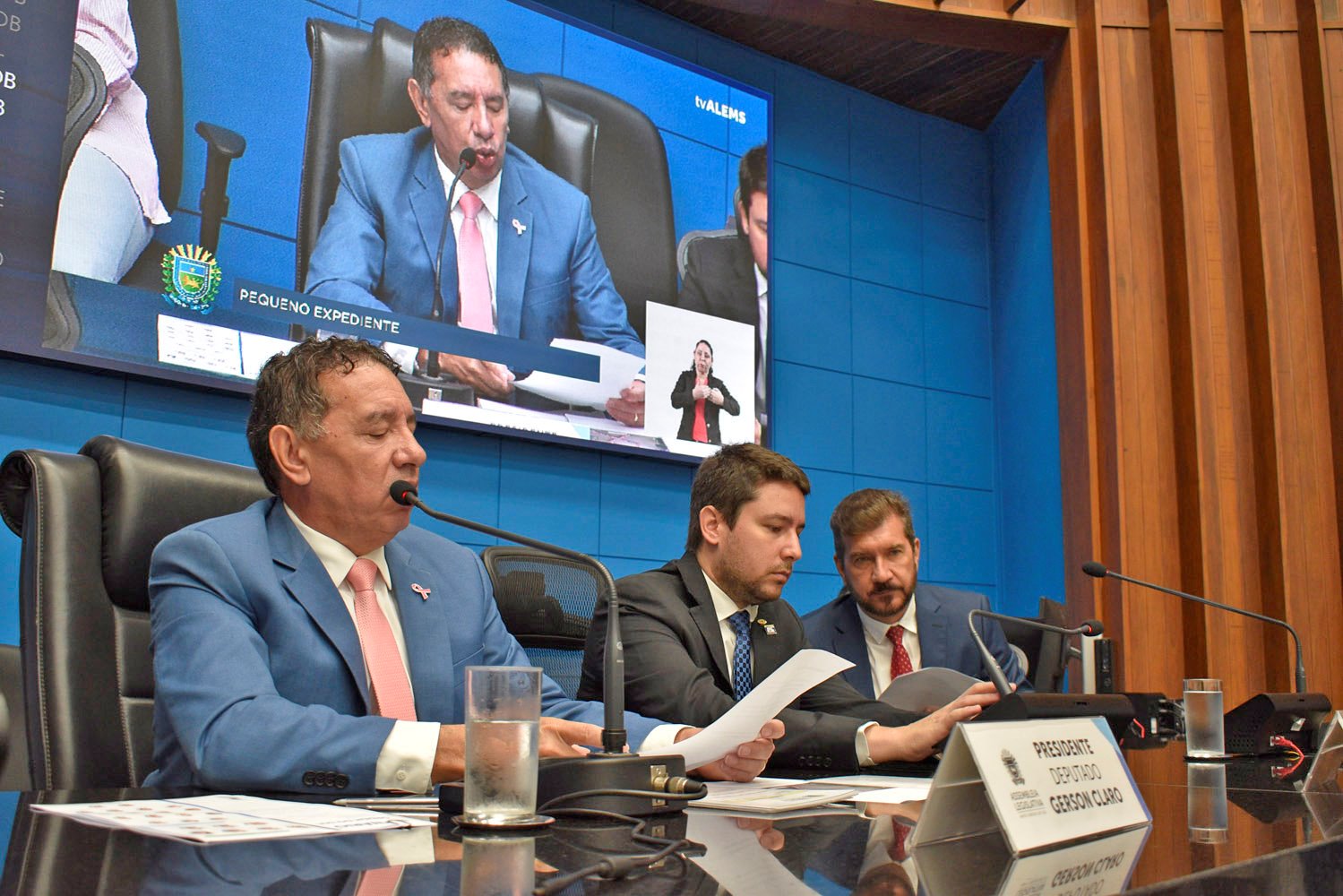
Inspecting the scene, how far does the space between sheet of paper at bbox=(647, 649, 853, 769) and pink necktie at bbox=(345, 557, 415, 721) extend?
0.44 metres

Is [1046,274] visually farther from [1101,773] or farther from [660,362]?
[1101,773]

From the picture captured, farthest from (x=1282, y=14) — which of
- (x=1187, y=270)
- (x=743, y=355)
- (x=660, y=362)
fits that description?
(x=660, y=362)

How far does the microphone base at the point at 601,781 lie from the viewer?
100 centimetres

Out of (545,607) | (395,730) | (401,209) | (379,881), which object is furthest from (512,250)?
(379,881)

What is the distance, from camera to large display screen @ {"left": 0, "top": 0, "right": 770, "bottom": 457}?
2.83 m

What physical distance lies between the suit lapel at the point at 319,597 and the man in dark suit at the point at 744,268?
8.86 ft

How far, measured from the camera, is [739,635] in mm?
2344

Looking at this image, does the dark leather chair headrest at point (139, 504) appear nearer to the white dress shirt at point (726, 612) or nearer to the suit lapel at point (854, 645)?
the white dress shirt at point (726, 612)

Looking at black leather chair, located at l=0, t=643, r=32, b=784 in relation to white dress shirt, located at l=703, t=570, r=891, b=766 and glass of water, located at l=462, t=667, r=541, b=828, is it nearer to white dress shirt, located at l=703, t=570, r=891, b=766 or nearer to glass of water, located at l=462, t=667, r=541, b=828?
glass of water, located at l=462, t=667, r=541, b=828

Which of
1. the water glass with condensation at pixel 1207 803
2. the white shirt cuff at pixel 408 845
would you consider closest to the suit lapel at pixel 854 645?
the water glass with condensation at pixel 1207 803

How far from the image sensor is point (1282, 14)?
434 centimetres

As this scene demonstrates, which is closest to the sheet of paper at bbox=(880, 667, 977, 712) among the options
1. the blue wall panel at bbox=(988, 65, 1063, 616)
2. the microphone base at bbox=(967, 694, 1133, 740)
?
the microphone base at bbox=(967, 694, 1133, 740)

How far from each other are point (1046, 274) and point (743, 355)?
1453 mm

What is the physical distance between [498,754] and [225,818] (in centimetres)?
22
